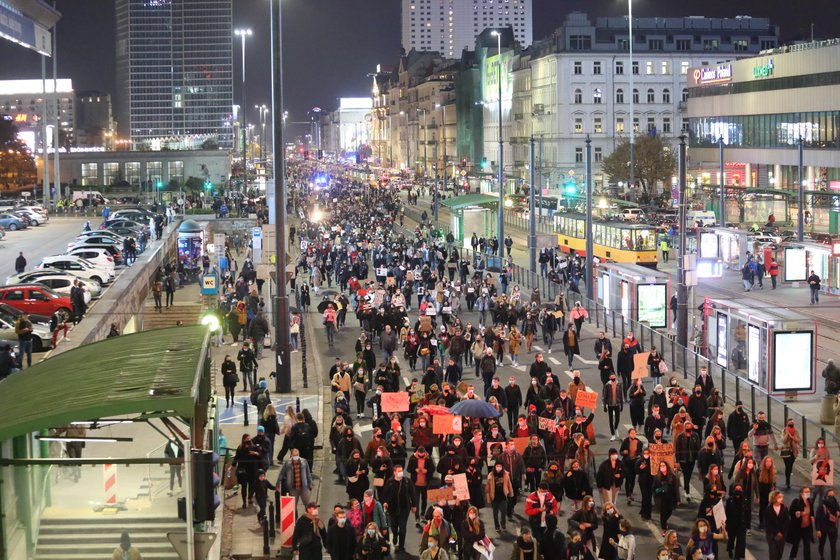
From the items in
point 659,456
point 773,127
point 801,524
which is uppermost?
point 773,127

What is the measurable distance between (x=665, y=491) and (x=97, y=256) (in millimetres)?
31923

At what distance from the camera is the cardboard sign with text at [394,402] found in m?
21.9

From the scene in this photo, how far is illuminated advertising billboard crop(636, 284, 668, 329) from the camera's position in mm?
36625

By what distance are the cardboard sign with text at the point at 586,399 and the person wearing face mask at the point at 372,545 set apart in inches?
272

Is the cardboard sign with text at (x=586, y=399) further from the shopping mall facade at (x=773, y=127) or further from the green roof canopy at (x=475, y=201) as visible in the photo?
the shopping mall facade at (x=773, y=127)

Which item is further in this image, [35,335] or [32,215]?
[32,215]

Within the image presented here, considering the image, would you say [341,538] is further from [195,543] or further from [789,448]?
[789,448]

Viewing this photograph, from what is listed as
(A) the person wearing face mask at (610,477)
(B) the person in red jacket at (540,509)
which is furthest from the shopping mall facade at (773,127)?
(B) the person in red jacket at (540,509)

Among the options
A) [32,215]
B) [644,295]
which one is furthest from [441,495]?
[32,215]

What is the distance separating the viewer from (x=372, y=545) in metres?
15.5

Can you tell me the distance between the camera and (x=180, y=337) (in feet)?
46.0

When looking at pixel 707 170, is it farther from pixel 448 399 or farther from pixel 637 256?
pixel 448 399

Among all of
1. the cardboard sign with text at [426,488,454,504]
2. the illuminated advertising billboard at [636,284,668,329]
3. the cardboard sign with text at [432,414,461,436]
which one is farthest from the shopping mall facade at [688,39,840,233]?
the cardboard sign with text at [426,488,454,504]

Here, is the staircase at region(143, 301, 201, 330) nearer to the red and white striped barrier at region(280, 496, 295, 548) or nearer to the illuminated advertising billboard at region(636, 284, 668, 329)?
the illuminated advertising billboard at region(636, 284, 668, 329)
